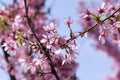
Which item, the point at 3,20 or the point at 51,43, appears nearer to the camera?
the point at 51,43

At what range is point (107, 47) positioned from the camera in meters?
14.0

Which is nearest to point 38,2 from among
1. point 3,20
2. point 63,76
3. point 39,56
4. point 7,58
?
point 7,58

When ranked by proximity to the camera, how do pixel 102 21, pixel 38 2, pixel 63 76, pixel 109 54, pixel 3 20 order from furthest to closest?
pixel 109 54
pixel 38 2
pixel 63 76
pixel 3 20
pixel 102 21

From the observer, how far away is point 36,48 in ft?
13.5

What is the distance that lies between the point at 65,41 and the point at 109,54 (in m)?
9.99

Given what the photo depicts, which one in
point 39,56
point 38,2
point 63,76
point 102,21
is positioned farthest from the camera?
point 38,2

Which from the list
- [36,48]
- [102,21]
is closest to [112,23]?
[102,21]

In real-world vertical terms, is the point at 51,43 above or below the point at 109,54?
above

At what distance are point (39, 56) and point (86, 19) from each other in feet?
2.07

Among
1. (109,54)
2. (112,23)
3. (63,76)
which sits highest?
(112,23)

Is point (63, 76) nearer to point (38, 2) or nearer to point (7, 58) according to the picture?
point (7, 58)

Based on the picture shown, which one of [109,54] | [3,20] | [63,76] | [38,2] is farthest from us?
[109,54]

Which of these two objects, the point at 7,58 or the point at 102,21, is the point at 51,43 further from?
the point at 7,58

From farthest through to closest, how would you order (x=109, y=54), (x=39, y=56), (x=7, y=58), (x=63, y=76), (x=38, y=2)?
(x=109, y=54) → (x=38, y=2) → (x=7, y=58) → (x=63, y=76) → (x=39, y=56)
